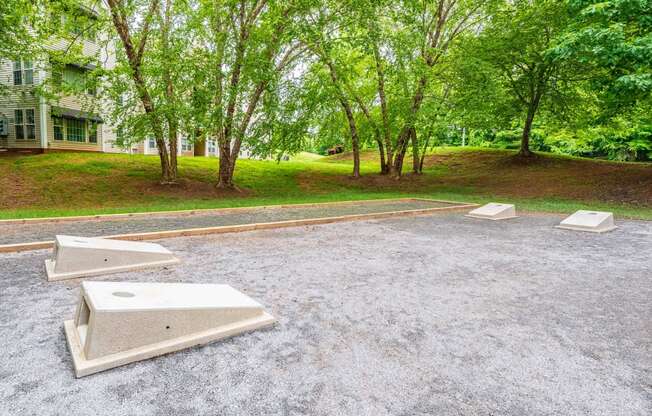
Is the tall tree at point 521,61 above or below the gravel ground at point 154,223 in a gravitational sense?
above

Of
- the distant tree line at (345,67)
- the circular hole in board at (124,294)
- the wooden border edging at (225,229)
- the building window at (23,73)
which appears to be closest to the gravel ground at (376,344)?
the wooden border edging at (225,229)

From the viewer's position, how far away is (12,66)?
1897 centimetres

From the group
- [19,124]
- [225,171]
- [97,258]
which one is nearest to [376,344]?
[97,258]

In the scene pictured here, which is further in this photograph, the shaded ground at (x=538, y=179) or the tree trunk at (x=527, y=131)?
the tree trunk at (x=527, y=131)

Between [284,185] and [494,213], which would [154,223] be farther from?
[284,185]

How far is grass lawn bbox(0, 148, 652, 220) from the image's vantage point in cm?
1152

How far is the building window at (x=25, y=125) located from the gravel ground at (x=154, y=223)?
1526 cm

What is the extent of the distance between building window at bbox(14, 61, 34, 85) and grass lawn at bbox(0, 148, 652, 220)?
518 centimetres

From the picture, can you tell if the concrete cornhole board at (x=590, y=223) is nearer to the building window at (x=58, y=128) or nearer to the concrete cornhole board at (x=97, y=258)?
the concrete cornhole board at (x=97, y=258)

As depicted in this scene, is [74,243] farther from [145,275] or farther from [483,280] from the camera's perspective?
[483,280]

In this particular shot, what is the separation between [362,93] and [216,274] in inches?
633

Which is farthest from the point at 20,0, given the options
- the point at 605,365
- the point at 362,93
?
the point at 605,365

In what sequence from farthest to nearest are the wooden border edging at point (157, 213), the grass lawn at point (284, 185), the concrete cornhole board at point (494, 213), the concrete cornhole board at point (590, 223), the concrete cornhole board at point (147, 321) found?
the grass lawn at point (284, 185), the concrete cornhole board at point (494, 213), the concrete cornhole board at point (590, 223), the wooden border edging at point (157, 213), the concrete cornhole board at point (147, 321)

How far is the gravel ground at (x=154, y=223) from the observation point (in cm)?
647
